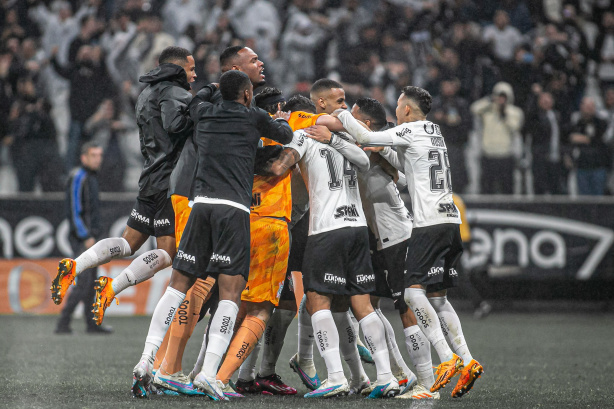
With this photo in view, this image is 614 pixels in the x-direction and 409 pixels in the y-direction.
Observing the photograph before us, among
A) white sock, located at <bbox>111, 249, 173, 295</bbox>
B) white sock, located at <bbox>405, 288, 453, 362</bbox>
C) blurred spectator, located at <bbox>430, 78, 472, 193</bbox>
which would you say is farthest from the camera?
blurred spectator, located at <bbox>430, 78, 472, 193</bbox>

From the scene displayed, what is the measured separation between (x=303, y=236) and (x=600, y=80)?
1171 cm

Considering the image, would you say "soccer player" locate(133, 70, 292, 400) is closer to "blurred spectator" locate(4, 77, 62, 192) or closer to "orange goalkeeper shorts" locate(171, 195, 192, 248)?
"orange goalkeeper shorts" locate(171, 195, 192, 248)

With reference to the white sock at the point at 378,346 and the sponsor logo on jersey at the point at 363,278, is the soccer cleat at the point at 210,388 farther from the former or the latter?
the sponsor logo on jersey at the point at 363,278

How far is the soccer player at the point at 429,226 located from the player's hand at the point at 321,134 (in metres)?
0.16

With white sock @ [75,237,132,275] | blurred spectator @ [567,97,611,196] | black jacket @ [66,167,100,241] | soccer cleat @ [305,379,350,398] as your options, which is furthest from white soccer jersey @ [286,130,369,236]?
blurred spectator @ [567,97,611,196]

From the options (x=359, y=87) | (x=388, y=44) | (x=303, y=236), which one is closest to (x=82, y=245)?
(x=303, y=236)

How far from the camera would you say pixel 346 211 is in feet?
19.8

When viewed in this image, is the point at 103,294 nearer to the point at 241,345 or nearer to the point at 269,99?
the point at 241,345

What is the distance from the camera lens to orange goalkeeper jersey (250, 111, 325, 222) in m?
6.10

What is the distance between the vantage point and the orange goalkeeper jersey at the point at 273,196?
20.0ft

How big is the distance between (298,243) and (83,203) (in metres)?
4.97

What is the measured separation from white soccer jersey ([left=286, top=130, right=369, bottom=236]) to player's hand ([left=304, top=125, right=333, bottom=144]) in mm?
63

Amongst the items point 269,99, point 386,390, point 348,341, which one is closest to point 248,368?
A: point 348,341

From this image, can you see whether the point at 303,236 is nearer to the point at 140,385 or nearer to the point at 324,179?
the point at 324,179
